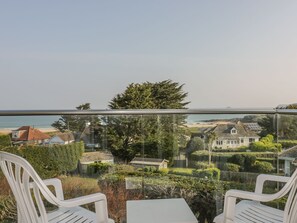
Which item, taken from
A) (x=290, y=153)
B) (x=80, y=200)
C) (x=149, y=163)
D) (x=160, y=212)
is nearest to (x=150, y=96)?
(x=149, y=163)

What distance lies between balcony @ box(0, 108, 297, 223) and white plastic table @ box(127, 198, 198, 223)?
774 mm

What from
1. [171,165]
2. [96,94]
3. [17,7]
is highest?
[17,7]

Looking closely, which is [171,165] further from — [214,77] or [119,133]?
[214,77]

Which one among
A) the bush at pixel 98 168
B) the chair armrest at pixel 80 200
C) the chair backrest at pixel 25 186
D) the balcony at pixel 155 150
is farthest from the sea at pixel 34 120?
the chair armrest at pixel 80 200

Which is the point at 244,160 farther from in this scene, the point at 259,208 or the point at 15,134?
the point at 15,134

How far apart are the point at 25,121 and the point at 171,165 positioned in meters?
1.53

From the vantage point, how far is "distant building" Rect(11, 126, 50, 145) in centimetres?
323

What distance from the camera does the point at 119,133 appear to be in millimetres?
3375

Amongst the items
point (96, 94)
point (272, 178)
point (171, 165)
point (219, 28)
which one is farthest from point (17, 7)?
point (272, 178)

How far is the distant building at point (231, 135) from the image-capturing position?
10.9ft

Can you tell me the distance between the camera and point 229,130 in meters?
3.37

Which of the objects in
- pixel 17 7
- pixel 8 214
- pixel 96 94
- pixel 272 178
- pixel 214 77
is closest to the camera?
pixel 272 178

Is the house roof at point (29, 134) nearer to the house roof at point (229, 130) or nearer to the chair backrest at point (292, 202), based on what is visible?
the house roof at point (229, 130)

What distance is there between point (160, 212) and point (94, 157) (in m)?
1.28
